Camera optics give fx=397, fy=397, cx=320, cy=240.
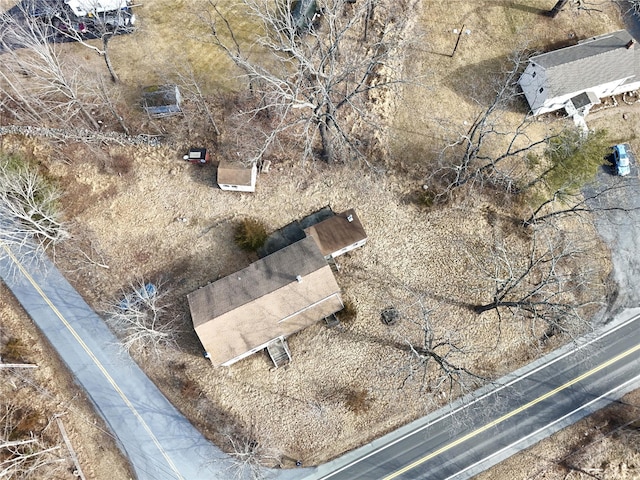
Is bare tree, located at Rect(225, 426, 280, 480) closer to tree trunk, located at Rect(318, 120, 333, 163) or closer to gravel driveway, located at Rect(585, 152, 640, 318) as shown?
tree trunk, located at Rect(318, 120, 333, 163)

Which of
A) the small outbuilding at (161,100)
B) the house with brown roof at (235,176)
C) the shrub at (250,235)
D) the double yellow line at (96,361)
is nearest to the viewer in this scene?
the double yellow line at (96,361)

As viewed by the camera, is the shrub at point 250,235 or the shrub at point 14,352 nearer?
the shrub at point 14,352

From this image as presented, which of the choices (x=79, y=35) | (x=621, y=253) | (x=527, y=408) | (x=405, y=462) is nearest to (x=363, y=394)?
(x=405, y=462)

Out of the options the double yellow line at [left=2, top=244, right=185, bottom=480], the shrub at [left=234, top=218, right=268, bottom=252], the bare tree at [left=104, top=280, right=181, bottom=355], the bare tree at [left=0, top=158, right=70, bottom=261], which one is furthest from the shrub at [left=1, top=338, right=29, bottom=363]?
the shrub at [left=234, top=218, right=268, bottom=252]

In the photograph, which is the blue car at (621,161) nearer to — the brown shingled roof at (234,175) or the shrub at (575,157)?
the shrub at (575,157)

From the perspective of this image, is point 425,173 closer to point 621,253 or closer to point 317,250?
point 317,250

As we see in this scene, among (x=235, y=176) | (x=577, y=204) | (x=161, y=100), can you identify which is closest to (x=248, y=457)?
(x=235, y=176)

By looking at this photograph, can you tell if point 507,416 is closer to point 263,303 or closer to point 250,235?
point 263,303

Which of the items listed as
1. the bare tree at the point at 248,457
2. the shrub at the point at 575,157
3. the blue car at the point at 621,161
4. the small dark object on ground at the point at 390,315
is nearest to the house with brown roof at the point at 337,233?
the small dark object on ground at the point at 390,315
